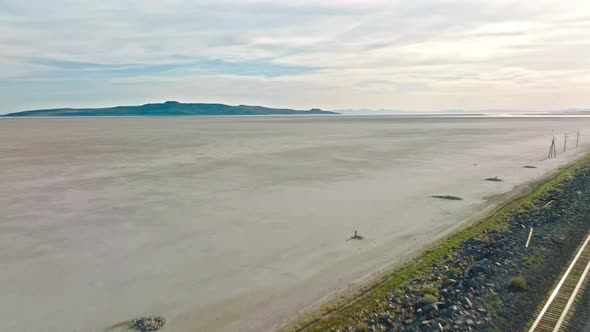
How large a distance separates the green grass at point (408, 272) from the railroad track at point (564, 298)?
2962 mm

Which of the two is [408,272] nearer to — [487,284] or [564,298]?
[487,284]

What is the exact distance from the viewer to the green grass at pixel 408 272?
8.79 meters

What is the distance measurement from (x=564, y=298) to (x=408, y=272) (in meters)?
3.56

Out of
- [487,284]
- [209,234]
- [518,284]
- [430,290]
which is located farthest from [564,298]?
[209,234]

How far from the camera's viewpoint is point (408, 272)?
1103 cm

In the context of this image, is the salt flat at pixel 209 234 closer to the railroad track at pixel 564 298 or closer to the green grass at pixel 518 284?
the green grass at pixel 518 284

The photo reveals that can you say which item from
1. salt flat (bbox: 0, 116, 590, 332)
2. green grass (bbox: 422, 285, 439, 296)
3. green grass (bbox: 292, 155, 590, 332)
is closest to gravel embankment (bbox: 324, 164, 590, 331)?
green grass (bbox: 422, 285, 439, 296)

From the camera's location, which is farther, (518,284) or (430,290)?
(430,290)

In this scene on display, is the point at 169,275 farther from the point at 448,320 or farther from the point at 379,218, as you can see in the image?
the point at 379,218

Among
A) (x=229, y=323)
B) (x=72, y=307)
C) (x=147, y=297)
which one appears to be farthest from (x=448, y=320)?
(x=72, y=307)

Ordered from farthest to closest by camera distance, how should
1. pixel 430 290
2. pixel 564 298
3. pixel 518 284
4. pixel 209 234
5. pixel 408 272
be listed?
pixel 209 234, pixel 408 272, pixel 430 290, pixel 518 284, pixel 564 298

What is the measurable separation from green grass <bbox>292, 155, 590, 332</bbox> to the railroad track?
2.96 m

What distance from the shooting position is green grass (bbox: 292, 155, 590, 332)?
28.8 ft

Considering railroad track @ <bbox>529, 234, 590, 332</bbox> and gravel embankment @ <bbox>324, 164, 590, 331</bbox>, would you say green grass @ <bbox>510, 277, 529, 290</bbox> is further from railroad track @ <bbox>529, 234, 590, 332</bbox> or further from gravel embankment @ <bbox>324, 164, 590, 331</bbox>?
railroad track @ <bbox>529, 234, 590, 332</bbox>
